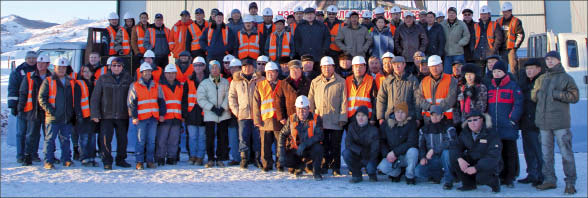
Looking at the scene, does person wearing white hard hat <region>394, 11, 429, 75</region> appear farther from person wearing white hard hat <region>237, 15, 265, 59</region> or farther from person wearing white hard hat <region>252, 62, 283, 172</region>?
person wearing white hard hat <region>252, 62, 283, 172</region>

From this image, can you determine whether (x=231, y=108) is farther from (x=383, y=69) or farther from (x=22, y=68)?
(x=22, y=68)

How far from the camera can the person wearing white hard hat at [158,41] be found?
11.0 meters

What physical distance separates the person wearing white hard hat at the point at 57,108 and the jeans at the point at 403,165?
4.77 metres

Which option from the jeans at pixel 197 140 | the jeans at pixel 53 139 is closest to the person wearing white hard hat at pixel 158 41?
the jeans at pixel 197 140

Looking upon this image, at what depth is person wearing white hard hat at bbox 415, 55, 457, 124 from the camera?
7.36 metres

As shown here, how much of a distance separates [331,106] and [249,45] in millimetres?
2976

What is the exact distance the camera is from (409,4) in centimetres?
1631

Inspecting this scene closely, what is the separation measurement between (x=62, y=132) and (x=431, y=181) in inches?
218

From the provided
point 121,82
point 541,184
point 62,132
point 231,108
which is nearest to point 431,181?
point 541,184

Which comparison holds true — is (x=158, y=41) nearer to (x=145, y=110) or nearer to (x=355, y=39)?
(x=145, y=110)

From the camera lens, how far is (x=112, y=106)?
27.5 ft

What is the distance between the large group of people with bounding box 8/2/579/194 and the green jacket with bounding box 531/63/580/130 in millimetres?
14

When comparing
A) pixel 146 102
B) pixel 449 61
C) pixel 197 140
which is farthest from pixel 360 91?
pixel 146 102

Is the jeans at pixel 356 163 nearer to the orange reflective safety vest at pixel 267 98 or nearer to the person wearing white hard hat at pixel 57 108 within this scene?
the orange reflective safety vest at pixel 267 98
